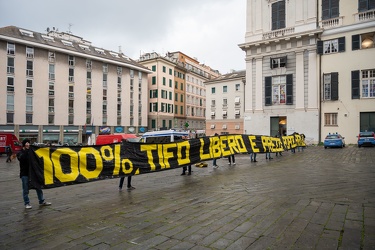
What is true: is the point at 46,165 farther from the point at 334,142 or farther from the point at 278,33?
the point at 278,33

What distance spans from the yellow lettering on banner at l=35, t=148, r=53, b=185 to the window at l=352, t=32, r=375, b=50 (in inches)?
1219

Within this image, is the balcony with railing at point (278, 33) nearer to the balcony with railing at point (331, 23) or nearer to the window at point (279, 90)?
the balcony with railing at point (331, 23)

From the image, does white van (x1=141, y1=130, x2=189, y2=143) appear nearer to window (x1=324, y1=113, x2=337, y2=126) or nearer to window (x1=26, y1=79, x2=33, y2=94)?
window (x1=324, y1=113, x2=337, y2=126)

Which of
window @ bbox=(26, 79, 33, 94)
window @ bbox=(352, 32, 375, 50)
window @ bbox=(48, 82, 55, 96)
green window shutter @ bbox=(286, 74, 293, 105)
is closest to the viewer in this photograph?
window @ bbox=(352, 32, 375, 50)

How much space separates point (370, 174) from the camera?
10.1 m

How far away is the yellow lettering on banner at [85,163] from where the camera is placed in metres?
7.74

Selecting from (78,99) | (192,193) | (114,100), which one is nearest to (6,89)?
(78,99)

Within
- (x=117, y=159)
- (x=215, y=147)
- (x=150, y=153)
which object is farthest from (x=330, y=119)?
(x=117, y=159)

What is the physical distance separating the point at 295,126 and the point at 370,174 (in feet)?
67.1

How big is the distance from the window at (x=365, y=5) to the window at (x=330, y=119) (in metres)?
11.4

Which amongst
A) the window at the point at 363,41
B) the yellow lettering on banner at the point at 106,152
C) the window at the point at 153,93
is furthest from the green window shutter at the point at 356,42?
the window at the point at 153,93

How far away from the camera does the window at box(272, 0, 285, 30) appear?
30.9m

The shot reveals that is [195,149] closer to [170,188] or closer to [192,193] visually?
[170,188]

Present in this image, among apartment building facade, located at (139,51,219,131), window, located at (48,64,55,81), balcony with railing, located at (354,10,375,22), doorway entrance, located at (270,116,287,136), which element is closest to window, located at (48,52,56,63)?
window, located at (48,64,55,81)
